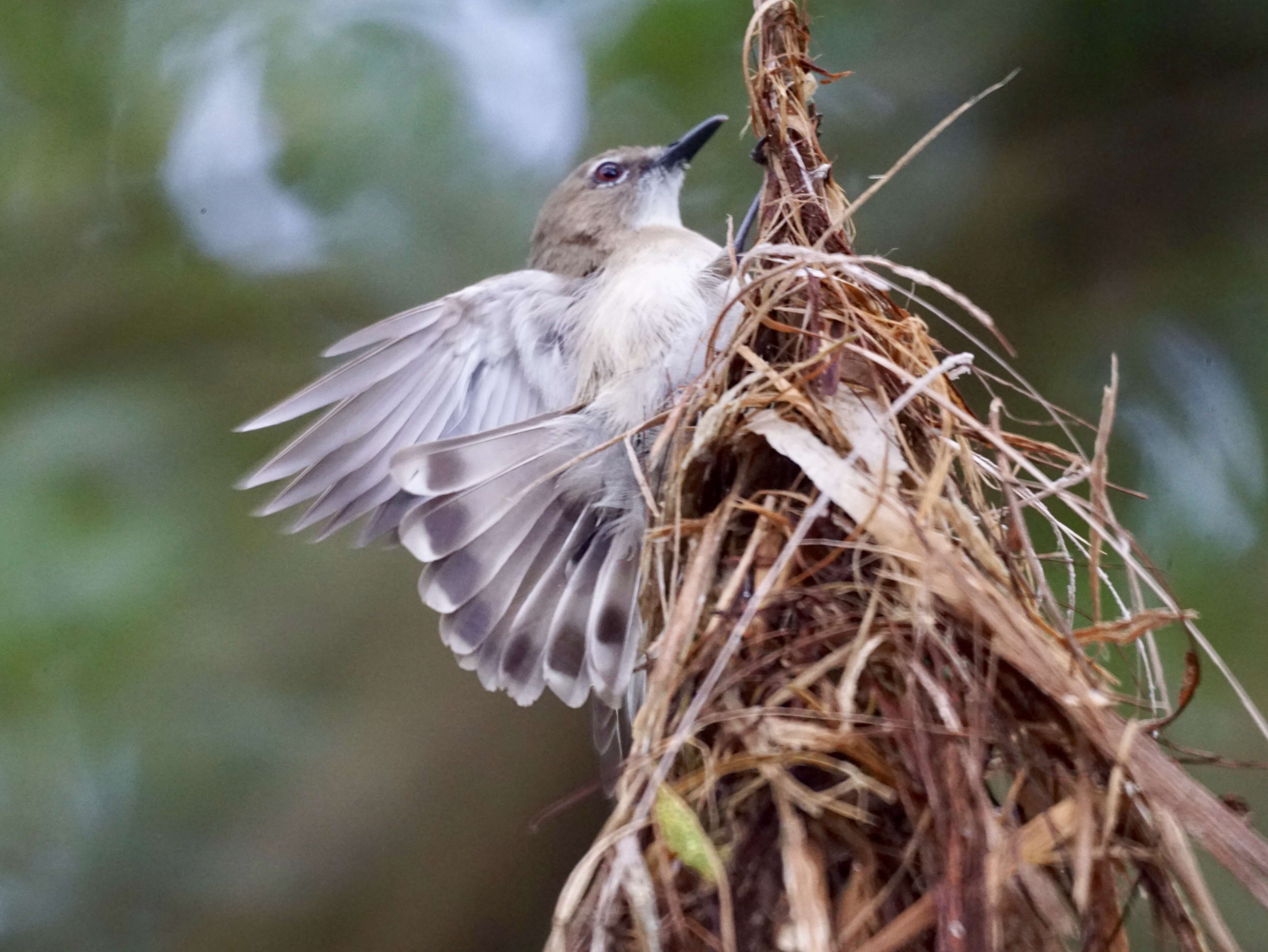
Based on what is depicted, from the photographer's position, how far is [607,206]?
1582 millimetres

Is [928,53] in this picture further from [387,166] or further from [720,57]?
[387,166]

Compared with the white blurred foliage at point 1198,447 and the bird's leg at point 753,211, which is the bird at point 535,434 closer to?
the bird's leg at point 753,211

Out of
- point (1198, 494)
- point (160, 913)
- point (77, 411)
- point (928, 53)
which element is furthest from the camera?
point (77, 411)

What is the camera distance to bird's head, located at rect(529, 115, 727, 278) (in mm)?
1547

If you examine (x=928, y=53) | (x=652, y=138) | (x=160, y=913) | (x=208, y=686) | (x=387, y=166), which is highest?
(x=387, y=166)

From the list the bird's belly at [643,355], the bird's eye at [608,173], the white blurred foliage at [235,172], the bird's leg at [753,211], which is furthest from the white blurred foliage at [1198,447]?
the white blurred foliage at [235,172]

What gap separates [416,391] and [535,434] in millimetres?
324

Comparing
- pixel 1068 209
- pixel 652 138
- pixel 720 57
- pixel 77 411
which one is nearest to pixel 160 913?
pixel 77 411

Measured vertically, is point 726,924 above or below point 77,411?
below

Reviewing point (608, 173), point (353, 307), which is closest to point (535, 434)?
point (608, 173)

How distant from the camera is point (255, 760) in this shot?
1.76 meters

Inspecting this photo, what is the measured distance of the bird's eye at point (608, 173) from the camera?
1609 millimetres

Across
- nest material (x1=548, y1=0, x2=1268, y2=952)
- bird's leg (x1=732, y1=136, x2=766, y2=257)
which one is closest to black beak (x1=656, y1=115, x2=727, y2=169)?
bird's leg (x1=732, y1=136, x2=766, y2=257)

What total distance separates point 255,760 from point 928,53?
1708 millimetres
